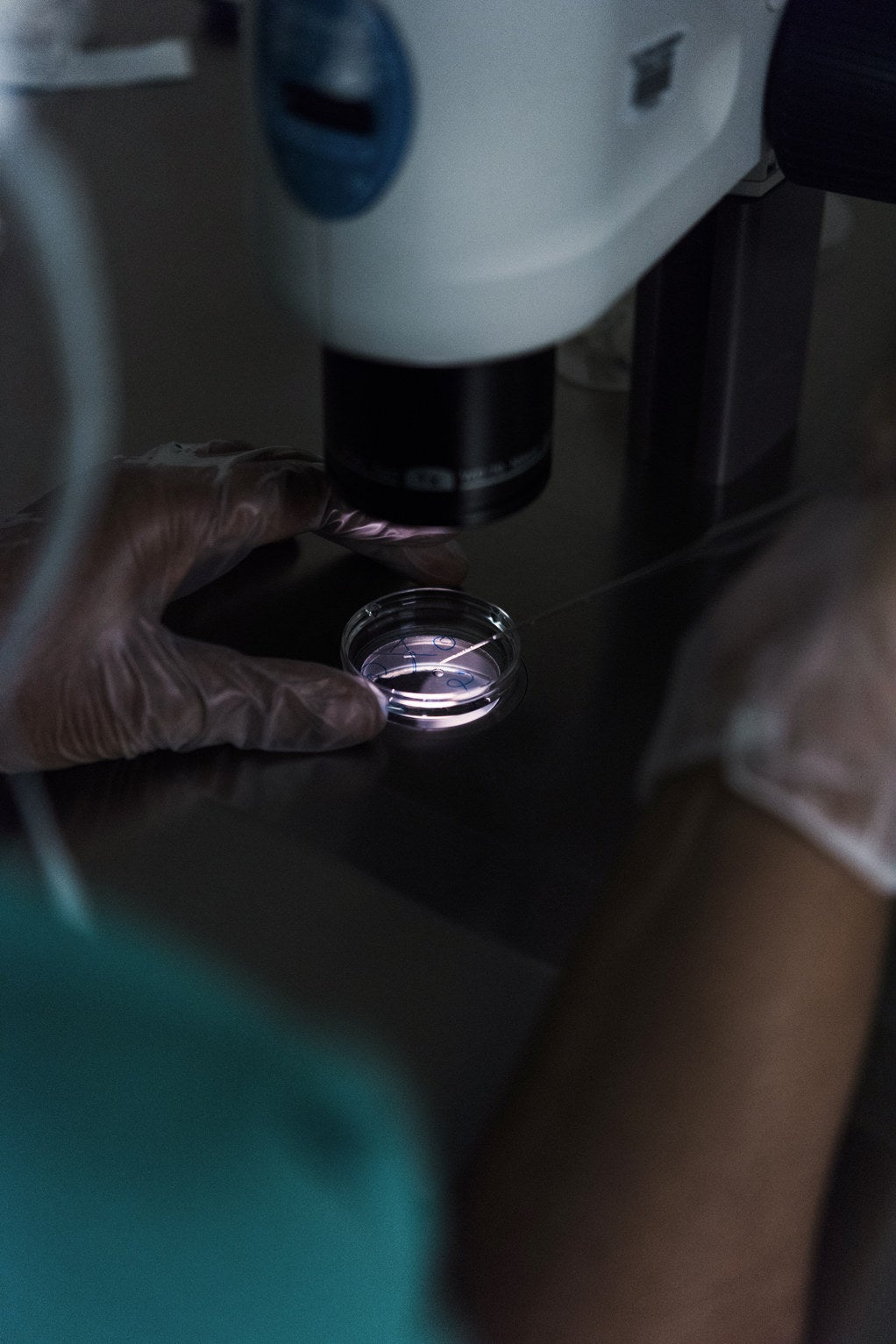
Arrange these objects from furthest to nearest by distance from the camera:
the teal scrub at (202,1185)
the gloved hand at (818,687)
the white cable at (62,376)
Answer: the white cable at (62,376), the teal scrub at (202,1185), the gloved hand at (818,687)

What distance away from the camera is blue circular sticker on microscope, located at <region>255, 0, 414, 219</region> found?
16.3 inches

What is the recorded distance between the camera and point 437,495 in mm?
521

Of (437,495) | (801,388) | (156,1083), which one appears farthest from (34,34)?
(156,1083)

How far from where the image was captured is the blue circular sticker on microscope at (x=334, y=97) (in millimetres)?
414

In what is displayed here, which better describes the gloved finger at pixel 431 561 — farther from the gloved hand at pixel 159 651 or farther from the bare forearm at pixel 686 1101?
the bare forearm at pixel 686 1101

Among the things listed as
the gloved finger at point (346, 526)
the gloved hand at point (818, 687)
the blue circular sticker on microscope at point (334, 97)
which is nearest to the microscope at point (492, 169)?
the blue circular sticker on microscope at point (334, 97)

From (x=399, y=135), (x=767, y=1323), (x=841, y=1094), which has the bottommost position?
(x=767, y=1323)

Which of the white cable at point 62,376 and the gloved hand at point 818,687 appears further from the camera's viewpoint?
the white cable at point 62,376

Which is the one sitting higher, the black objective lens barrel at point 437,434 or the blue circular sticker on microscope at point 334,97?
the blue circular sticker on microscope at point 334,97

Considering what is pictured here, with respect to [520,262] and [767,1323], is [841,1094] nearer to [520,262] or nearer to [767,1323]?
[767,1323]

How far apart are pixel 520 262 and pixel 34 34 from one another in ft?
3.43

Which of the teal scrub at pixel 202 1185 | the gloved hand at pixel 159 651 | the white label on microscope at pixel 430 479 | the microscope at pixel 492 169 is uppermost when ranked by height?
the microscope at pixel 492 169

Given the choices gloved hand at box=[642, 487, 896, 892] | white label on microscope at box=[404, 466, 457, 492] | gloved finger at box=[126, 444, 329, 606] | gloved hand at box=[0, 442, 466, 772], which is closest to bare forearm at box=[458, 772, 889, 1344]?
gloved hand at box=[642, 487, 896, 892]

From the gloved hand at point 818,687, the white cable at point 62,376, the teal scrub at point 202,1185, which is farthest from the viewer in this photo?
the white cable at point 62,376
